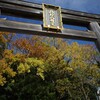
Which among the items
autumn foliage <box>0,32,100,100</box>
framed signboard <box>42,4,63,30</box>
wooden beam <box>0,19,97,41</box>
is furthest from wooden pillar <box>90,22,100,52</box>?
autumn foliage <box>0,32,100,100</box>

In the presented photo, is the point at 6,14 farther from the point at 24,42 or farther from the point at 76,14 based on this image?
the point at 24,42

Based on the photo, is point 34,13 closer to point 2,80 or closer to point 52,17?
point 52,17

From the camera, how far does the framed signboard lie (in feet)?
21.4

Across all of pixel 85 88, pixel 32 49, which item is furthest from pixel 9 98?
pixel 85 88

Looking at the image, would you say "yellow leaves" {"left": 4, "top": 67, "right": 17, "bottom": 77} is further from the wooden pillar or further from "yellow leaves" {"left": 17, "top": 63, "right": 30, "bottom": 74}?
the wooden pillar

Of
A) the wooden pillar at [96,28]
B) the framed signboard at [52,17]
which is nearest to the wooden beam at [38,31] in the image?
the wooden pillar at [96,28]

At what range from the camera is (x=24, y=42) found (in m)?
20.5

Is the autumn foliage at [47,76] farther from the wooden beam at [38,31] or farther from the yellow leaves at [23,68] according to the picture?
the wooden beam at [38,31]

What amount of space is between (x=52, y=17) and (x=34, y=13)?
620mm

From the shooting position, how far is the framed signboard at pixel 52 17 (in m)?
6.52

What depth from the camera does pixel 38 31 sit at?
615 centimetres

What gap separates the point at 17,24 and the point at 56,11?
1.67 metres

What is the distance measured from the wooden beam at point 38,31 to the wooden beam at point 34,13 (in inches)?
24.5

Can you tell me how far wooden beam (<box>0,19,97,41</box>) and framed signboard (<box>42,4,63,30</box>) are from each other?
23 cm
